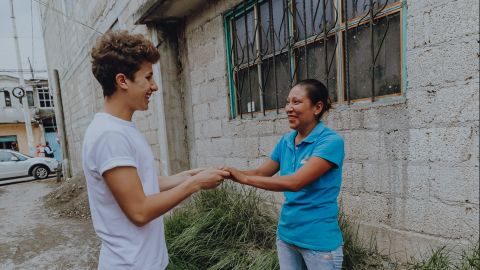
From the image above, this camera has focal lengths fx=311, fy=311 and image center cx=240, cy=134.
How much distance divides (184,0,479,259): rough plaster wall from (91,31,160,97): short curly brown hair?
176 cm

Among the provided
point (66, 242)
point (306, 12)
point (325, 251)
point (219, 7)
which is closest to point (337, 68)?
point (306, 12)

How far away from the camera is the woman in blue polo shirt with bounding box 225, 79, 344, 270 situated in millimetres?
1615

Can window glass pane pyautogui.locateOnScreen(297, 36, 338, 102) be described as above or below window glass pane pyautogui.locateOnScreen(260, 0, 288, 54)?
below

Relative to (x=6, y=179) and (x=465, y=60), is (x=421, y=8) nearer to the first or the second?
(x=465, y=60)

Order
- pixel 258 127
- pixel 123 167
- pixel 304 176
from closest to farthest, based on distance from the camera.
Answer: pixel 123 167 < pixel 304 176 < pixel 258 127

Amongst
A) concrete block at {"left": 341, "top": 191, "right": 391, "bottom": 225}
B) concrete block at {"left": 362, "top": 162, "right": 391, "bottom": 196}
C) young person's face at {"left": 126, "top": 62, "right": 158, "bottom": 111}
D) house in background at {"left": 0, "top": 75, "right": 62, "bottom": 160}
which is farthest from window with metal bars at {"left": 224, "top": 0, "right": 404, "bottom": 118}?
house in background at {"left": 0, "top": 75, "right": 62, "bottom": 160}

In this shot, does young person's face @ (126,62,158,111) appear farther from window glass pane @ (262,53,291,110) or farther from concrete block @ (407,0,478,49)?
window glass pane @ (262,53,291,110)

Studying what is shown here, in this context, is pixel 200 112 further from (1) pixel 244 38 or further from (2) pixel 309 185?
(2) pixel 309 185

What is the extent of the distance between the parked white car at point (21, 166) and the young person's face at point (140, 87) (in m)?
15.1

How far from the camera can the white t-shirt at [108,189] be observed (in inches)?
48.6

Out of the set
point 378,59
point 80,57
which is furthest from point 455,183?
point 80,57

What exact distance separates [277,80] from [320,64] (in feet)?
2.01

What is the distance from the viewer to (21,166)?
1353 cm

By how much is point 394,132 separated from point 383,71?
49cm
